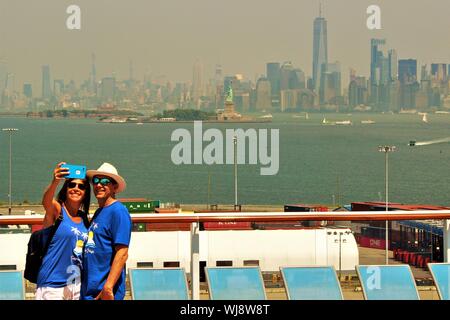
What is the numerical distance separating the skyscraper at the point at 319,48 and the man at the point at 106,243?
145 m

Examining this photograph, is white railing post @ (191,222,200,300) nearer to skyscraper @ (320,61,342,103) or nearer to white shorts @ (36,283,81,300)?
white shorts @ (36,283,81,300)

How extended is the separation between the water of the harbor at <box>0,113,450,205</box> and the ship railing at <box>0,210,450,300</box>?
67.0 metres

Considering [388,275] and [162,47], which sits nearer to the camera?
[388,275]

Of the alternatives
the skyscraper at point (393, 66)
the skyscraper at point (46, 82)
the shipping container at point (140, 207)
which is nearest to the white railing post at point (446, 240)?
the shipping container at point (140, 207)

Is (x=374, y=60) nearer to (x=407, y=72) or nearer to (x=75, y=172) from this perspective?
(x=407, y=72)

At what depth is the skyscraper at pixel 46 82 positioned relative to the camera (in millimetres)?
154238

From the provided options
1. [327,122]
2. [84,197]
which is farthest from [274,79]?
[84,197]

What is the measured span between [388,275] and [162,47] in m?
161

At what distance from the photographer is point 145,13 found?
170 m

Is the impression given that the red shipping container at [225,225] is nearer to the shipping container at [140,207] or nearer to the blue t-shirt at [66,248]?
the blue t-shirt at [66,248]

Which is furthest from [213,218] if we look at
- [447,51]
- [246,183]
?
[447,51]

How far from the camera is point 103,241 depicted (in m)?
4.07

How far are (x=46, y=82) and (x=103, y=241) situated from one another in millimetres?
156497
